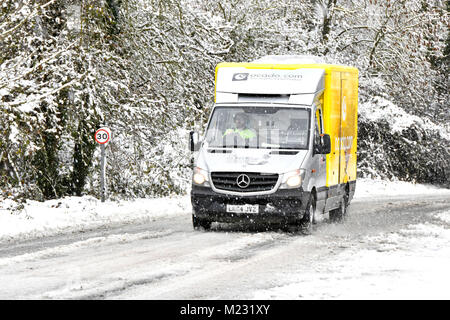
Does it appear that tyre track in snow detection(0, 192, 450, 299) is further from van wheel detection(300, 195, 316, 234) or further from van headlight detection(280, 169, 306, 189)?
van headlight detection(280, 169, 306, 189)

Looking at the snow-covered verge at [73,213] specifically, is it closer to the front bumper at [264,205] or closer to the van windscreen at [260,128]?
the front bumper at [264,205]

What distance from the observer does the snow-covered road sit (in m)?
8.13

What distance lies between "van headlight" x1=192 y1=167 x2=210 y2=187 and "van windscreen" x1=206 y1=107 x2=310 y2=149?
0.65 metres

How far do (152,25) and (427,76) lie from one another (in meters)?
16.3

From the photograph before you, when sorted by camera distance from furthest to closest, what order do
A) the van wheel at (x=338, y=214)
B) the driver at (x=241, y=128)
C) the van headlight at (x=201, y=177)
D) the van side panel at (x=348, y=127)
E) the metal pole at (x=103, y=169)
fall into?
the metal pole at (x=103, y=169) < the van wheel at (x=338, y=214) < the van side panel at (x=348, y=127) < the driver at (x=241, y=128) < the van headlight at (x=201, y=177)

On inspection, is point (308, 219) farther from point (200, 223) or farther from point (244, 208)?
point (200, 223)

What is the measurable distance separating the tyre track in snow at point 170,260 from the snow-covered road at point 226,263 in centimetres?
1

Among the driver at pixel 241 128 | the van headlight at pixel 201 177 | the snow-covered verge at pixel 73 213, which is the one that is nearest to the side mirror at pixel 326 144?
the driver at pixel 241 128

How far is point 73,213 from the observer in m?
16.8

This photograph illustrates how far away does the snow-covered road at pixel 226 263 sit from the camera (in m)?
8.13

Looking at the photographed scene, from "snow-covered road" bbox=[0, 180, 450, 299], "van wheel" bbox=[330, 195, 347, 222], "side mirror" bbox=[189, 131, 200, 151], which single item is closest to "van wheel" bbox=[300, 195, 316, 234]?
"snow-covered road" bbox=[0, 180, 450, 299]

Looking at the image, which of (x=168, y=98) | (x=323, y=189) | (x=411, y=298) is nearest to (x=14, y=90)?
(x=323, y=189)
